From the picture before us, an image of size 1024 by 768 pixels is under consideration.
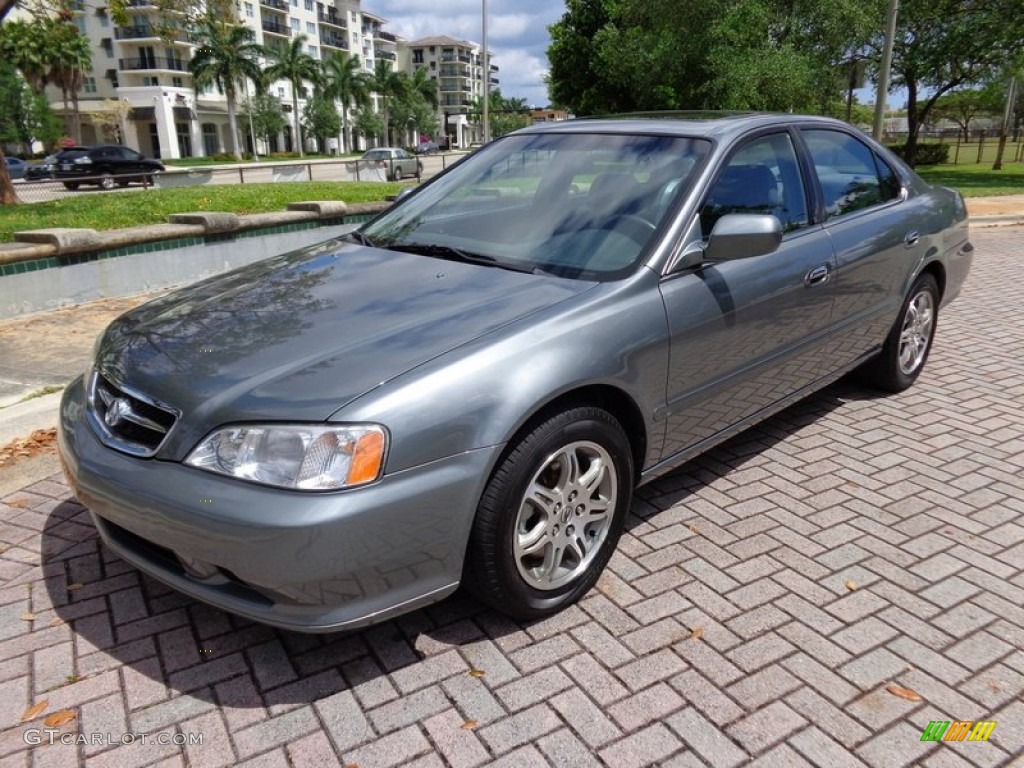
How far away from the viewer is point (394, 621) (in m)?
2.77

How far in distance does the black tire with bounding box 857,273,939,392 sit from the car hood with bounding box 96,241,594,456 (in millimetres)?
2803

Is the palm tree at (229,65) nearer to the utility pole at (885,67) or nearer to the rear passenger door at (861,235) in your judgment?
the utility pole at (885,67)

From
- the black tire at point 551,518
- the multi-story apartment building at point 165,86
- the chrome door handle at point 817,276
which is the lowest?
the black tire at point 551,518

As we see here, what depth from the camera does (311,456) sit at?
217cm

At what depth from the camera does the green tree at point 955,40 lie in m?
22.9

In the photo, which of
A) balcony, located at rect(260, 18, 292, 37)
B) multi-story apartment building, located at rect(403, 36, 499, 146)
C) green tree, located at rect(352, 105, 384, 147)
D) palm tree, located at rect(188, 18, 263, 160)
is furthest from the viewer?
multi-story apartment building, located at rect(403, 36, 499, 146)

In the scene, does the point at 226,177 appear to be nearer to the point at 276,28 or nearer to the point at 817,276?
the point at 817,276

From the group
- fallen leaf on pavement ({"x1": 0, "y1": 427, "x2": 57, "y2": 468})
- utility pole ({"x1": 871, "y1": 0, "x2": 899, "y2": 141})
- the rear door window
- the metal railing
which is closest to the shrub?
utility pole ({"x1": 871, "y1": 0, "x2": 899, "y2": 141})

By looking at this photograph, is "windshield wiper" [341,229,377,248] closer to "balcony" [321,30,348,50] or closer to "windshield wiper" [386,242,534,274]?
"windshield wiper" [386,242,534,274]

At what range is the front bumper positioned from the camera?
6.97 feet

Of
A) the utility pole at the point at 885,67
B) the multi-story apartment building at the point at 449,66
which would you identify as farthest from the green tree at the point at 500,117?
the utility pole at the point at 885,67

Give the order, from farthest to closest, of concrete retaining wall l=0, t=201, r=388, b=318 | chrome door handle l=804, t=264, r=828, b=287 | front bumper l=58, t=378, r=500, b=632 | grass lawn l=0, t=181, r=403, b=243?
grass lawn l=0, t=181, r=403, b=243, concrete retaining wall l=0, t=201, r=388, b=318, chrome door handle l=804, t=264, r=828, b=287, front bumper l=58, t=378, r=500, b=632

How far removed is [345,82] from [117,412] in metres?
83.8

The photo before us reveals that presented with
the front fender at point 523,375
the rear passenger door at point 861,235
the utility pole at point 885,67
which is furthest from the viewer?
the utility pole at point 885,67
